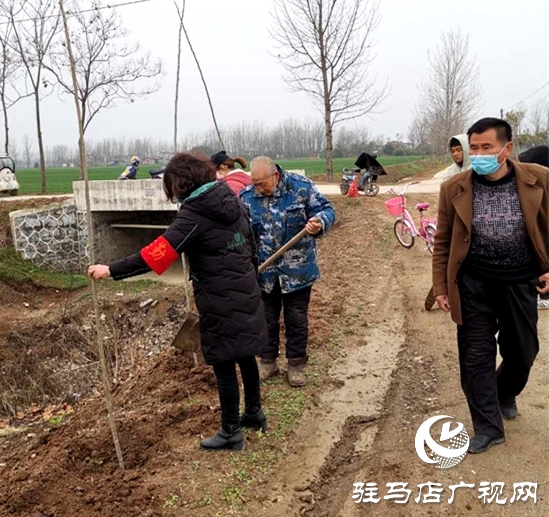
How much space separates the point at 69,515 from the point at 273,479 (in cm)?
102

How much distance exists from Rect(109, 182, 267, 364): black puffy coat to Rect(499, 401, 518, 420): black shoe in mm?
1533

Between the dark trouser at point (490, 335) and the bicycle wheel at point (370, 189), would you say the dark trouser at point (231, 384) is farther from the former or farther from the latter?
the bicycle wheel at point (370, 189)

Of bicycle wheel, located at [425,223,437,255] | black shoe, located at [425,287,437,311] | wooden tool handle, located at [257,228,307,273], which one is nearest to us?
wooden tool handle, located at [257,228,307,273]

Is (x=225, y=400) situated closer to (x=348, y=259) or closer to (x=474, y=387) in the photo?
(x=474, y=387)

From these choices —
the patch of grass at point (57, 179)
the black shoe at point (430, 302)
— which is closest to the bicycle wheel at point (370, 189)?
the black shoe at point (430, 302)

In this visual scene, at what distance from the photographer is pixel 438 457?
2.93 m

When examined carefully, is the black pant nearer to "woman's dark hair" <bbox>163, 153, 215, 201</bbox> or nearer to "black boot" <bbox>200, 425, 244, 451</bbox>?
"black boot" <bbox>200, 425, 244, 451</bbox>

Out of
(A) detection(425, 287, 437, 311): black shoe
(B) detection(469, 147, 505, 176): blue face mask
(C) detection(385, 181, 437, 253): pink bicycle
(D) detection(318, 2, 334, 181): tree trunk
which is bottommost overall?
(A) detection(425, 287, 437, 311): black shoe

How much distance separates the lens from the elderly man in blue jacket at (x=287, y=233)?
373 cm

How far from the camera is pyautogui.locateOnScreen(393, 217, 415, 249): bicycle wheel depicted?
340 inches

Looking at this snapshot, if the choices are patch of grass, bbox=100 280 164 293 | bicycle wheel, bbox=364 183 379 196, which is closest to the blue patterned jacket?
patch of grass, bbox=100 280 164 293

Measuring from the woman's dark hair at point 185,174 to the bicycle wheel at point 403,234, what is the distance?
20.6 ft

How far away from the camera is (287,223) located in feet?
12.4

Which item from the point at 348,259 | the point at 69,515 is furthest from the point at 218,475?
the point at 348,259
